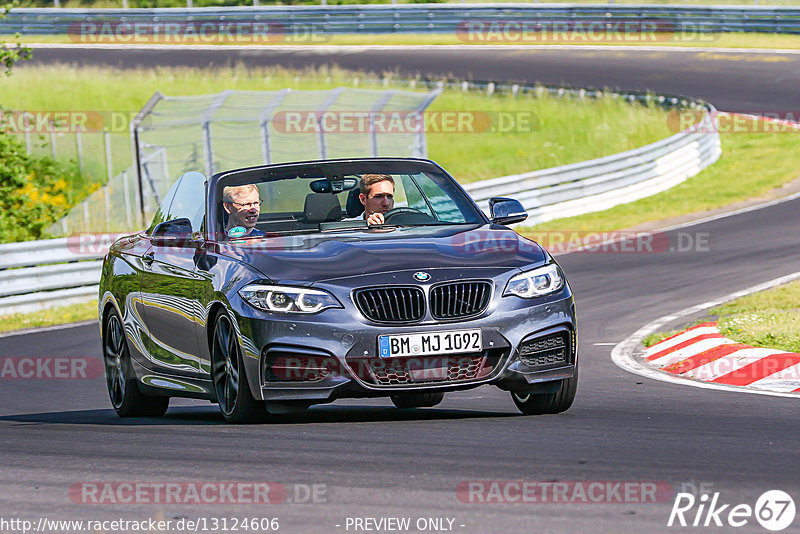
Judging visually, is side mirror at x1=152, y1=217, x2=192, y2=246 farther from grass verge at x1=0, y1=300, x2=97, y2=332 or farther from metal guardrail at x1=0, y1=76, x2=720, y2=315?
metal guardrail at x1=0, y1=76, x2=720, y2=315

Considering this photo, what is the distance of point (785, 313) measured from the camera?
12.4 metres

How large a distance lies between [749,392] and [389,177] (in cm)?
266

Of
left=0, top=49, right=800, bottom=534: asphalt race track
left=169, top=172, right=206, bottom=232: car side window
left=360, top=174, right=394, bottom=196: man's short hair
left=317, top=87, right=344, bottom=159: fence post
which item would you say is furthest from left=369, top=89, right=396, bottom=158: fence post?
left=360, top=174, right=394, bottom=196: man's short hair

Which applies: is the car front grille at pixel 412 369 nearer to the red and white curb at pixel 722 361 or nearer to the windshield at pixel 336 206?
the windshield at pixel 336 206

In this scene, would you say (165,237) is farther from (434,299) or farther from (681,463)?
(681,463)

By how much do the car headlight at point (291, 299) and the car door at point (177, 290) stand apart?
0.74 meters

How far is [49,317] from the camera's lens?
56.5 ft

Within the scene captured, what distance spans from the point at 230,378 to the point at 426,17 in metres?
41.9

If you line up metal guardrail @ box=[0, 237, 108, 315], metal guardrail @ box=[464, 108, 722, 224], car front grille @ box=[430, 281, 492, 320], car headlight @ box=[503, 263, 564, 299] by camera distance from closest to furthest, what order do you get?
car front grille @ box=[430, 281, 492, 320]
car headlight @ box=[503, 263, 564, 299]
metal guardrail @ box=[0, 237, 108, 315]
metal guardrail @ box=[464, 108, 722, 224]

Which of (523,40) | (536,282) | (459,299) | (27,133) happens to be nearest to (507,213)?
(536,282)

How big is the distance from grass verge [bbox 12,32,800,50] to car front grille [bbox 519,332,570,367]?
37634 millimetres

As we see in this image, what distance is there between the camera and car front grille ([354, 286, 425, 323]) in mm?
7383

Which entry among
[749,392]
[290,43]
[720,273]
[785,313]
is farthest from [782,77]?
[749,392]

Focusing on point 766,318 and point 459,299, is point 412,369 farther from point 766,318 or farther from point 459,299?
point 766,318
